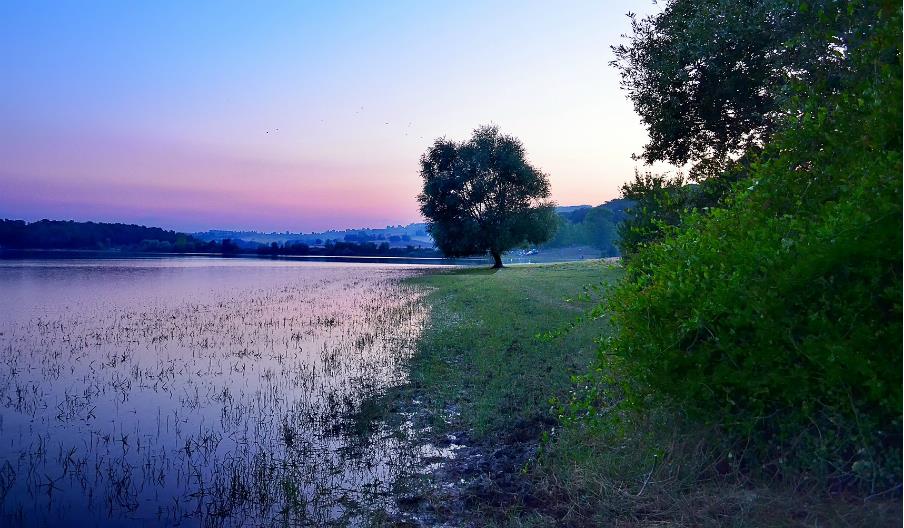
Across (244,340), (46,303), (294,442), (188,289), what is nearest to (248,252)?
(188,289)

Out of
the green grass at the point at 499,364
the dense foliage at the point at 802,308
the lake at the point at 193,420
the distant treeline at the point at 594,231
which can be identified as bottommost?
the lake at the point at 193,420

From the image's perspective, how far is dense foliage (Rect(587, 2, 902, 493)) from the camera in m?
5.00

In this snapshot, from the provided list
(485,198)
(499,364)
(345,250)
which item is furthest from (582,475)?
(345,250)

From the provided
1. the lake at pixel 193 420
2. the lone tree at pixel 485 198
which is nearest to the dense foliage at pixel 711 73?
the lake at pixel 193 420

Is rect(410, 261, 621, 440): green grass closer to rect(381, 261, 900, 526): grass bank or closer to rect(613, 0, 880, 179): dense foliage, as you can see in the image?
rect(381, 261, 900, 526): grass bank

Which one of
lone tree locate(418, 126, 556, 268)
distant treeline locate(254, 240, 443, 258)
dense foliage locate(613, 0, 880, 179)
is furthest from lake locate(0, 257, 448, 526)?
distant treeline locate(254, 240, 443, 258)

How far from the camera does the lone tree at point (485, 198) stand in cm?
7288

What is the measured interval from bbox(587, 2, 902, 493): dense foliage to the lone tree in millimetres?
65354

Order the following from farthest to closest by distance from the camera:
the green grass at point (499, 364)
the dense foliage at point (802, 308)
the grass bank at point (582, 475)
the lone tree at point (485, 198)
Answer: the lone tree at point (485, 198) → the green grass at point (499, 364) → the grass bank at point (582, 475) → the dense foliage at point (802, 308)

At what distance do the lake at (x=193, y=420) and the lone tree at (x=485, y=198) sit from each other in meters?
49.4

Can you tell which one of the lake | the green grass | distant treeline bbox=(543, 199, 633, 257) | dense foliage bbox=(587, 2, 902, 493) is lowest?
the lake

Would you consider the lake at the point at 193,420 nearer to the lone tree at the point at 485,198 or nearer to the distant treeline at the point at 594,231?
the lone tree at the point at 485,198

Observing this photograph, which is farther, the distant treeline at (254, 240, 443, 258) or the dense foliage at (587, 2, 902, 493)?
the distant treeline at (254, 240, 443, 258)

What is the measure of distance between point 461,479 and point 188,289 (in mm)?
39370
